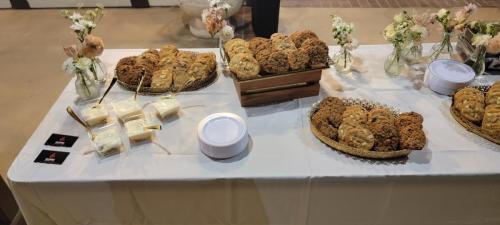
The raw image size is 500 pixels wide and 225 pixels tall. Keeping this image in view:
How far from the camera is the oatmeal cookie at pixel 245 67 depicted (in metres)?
1.27

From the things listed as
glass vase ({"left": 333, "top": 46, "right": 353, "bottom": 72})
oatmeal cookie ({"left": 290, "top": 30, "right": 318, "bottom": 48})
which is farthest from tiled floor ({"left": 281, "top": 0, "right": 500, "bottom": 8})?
oatmeal cookie ({"left": 290, "top": 30, "right": 318, "bottom": 48})

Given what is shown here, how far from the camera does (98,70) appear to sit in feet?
5.05

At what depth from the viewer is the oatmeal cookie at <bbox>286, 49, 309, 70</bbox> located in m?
1.29

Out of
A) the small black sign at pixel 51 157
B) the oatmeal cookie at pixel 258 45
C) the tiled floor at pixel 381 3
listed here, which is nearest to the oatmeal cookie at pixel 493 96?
the oatmeal cookie at pixel 258 45

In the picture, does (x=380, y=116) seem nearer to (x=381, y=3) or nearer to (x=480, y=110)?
(x=480, y=110)

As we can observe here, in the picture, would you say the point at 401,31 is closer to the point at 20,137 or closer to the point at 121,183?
the point at 121,183

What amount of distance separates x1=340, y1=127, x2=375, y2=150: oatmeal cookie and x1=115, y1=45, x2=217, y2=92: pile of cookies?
64 centimetres

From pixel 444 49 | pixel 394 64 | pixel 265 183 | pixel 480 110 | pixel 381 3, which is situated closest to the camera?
pixel 265 183

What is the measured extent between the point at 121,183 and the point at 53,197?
0.24 meters

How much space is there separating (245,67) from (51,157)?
71cm

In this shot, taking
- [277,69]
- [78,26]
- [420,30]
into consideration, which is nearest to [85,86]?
[78,26]

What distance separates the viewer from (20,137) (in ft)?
7.30

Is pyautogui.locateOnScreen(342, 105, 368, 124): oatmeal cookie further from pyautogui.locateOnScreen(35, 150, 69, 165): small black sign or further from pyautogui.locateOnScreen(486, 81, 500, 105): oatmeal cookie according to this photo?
pyautogui.locateOnScreen(35, 150, 69, 165): small black sign

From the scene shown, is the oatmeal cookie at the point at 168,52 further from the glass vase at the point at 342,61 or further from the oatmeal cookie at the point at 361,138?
the oatmeal cookie at the point at 361,138
